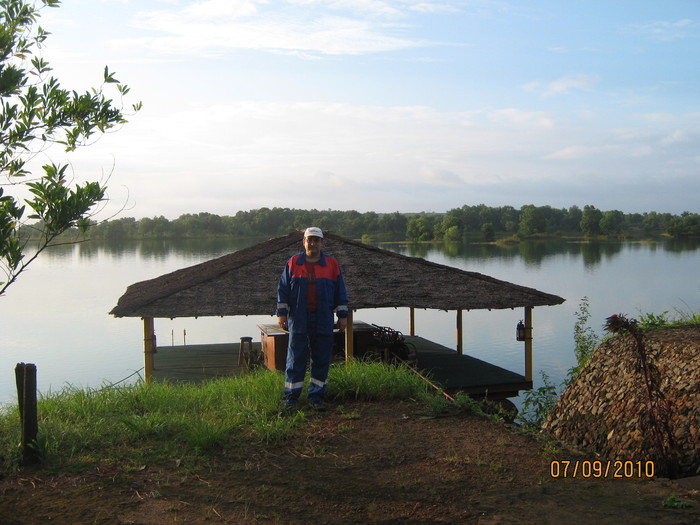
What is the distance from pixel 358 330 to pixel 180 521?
8.84m

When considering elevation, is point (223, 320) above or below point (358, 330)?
below

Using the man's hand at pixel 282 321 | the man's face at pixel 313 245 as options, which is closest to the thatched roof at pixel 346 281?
the man's hand at pixel 282 321

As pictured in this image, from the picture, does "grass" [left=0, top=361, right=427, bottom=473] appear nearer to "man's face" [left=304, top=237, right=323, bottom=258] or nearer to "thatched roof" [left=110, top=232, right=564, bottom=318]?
"man's face" [left=304, top=237, right=323, bottom=258]

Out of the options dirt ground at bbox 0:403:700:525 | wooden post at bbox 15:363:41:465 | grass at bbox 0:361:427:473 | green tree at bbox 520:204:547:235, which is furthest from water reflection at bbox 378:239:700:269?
wooden post at bbox 15:363:41:465

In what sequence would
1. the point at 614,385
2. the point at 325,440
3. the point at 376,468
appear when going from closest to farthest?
the point at 376,468 → the point at 325,440 → the point at 614,385

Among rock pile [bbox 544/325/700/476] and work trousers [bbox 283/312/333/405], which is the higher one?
work trousers [bbox 283/312/333/405]

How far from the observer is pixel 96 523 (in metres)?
3.47

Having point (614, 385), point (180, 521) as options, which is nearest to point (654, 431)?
point (614, 385)

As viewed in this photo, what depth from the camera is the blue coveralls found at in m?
5.79

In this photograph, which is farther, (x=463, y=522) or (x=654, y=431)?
(x=654, y=431)

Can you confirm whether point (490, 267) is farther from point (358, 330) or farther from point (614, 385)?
point (614, 385)
